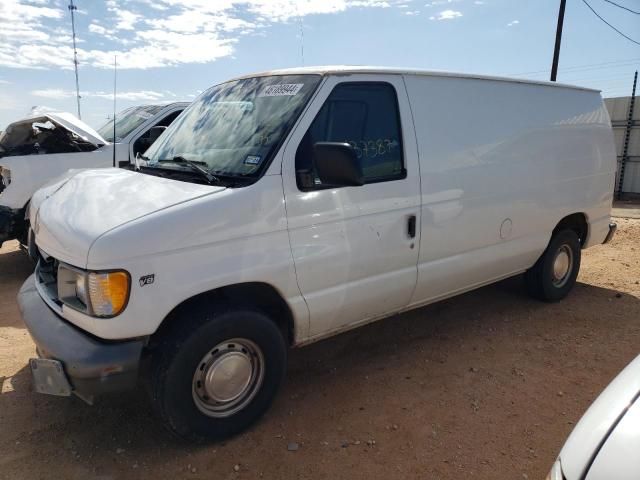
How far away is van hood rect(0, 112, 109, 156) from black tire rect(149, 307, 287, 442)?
4665 millimetres

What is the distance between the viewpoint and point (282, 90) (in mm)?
3334

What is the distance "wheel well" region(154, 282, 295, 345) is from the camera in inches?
112

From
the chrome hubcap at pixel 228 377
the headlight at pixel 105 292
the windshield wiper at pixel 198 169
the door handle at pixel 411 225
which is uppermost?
the windshield wiper at pixel 198 169

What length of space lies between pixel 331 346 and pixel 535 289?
2413 millimetres

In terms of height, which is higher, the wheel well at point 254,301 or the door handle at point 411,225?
the door handle at point 411,225

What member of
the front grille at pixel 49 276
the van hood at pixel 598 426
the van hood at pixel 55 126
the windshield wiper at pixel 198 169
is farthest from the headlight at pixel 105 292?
the van hood at pixel 55 126

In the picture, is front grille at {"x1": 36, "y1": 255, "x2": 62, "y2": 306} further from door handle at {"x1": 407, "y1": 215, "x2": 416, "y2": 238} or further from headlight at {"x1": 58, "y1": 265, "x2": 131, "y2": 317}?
door handle at {"x1": 407, "y1": 215, "x2": 416, "y2": 238}

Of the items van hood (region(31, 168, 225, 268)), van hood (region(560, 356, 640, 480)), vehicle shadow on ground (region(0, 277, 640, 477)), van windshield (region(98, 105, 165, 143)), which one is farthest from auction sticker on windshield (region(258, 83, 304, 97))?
van windshield (region(98, 105, 165, 143))

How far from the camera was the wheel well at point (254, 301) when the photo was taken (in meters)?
2.86

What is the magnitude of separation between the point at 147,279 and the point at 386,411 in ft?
5.99

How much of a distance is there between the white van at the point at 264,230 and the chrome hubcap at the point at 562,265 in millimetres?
1094

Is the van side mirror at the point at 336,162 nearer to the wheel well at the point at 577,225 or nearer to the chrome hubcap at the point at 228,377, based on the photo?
the chrome hubcap at the point at 228,377

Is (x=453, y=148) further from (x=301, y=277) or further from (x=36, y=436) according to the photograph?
(x=36, y=436)

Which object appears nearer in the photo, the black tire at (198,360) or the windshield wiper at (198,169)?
the black tire at (198,360)
